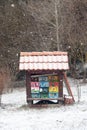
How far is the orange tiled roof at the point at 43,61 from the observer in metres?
14.4

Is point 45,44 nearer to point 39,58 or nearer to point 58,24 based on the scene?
point 58,24

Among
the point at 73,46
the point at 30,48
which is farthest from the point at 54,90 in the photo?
the point at 30,48

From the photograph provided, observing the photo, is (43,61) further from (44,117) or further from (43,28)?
(43,28)

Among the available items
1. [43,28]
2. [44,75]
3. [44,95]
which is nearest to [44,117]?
[44,95]

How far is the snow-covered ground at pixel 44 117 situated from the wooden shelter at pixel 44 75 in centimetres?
59

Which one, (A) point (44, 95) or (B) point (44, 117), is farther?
(A) point (44, 95)

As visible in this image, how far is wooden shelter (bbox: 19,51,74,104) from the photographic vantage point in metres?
14.4

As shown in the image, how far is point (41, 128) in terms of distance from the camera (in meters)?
10.4

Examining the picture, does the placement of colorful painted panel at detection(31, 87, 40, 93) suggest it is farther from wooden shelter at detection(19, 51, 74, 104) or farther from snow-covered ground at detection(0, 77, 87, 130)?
snow-covered ground at detection(0, 77, 87, 130)

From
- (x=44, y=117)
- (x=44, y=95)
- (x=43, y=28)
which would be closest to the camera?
(x=44, y=117)

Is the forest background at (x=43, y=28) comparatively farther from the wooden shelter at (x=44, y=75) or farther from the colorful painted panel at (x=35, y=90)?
the colorful painted panel at (x=35, y=90)

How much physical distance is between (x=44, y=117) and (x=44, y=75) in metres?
2.62

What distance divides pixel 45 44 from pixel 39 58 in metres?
15.1

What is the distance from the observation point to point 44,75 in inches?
573
